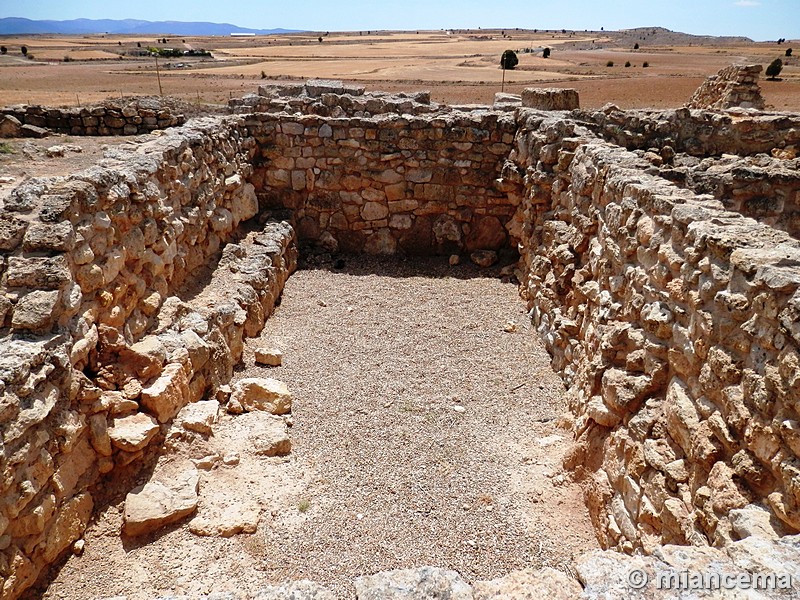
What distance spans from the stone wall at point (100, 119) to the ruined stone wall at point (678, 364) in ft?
30.1

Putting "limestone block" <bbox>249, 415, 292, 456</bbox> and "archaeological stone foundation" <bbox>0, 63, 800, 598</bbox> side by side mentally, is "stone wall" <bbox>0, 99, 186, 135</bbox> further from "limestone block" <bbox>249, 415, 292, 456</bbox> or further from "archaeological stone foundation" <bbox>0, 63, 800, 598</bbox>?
"limestone block" <bbox>249, 415, 292, 456</bbox>

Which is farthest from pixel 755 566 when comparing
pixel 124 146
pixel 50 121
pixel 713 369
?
pixel 50 121

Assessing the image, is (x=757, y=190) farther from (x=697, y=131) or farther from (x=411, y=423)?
(x=411, y=423)

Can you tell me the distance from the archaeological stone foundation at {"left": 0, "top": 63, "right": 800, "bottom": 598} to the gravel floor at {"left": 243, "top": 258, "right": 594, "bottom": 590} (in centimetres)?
54

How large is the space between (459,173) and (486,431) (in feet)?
18.8

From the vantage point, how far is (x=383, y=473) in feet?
18.2

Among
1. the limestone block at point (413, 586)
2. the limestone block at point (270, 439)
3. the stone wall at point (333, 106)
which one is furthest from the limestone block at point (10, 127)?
the limestone block at point (413, 586)

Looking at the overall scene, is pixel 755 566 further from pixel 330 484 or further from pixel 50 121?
pixel 50 121

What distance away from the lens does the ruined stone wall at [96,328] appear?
161 inches

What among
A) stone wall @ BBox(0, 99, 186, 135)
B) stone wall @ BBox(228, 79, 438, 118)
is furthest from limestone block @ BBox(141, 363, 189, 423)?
stone wall @ BBox(0, 99, 186, 135)

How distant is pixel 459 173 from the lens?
10641 mm

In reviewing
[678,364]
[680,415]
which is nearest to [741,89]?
[678,364]

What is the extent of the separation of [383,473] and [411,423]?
862 millimetres

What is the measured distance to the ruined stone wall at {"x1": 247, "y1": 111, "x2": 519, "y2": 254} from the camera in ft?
34.4
